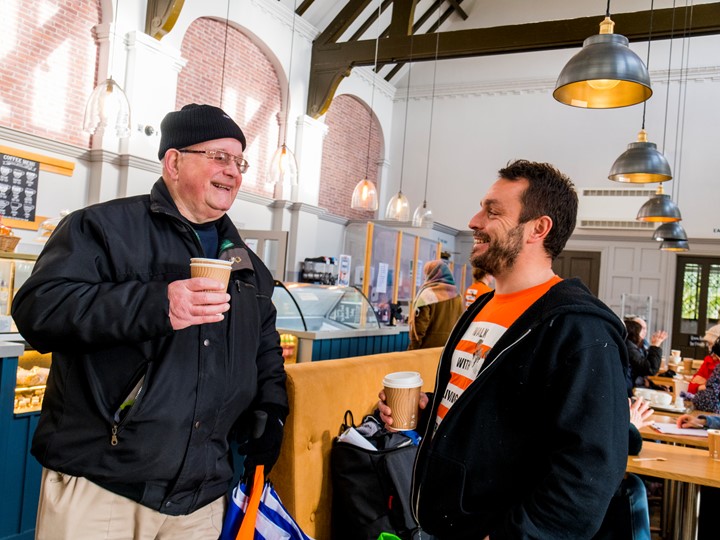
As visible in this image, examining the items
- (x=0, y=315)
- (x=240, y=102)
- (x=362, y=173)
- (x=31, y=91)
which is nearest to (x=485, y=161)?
(x=362, y=173)

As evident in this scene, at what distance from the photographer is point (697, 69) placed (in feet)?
34.3

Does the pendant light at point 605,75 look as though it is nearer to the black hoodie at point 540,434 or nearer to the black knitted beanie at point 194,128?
the black hoodie at point 540,434

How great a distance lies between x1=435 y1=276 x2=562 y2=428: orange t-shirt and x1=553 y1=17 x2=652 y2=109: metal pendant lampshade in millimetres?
1787

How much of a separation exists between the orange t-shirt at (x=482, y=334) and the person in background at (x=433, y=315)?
10.3 ft

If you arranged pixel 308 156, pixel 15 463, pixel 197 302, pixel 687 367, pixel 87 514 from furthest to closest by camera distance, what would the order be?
pixel 308 156, pixel 687 367, pixel 15 463, pixel 87 514, pixel 197 302

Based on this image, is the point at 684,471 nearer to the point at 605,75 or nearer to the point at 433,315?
the point at 605,75

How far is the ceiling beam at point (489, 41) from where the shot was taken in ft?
23.3

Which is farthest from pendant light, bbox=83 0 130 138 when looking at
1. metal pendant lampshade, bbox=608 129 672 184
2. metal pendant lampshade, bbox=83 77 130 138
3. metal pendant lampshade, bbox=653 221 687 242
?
metal pendant lampshade, bbox=653 221 687 242

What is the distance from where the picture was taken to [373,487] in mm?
2203

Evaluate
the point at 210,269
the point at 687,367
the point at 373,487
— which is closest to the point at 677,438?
the point at 373,487

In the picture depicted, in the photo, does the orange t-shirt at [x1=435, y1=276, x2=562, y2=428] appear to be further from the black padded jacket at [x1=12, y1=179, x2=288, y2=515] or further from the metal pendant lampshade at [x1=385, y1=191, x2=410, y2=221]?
the metal pendant lampshade at [x1=385, y1=191, x2=410, y2=221]

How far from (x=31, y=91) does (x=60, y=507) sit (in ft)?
19.6

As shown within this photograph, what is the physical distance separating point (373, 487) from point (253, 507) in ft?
2.08

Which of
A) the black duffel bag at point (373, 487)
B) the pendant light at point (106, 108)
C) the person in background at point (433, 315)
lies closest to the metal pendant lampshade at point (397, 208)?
the person in background at point (433, 315)
